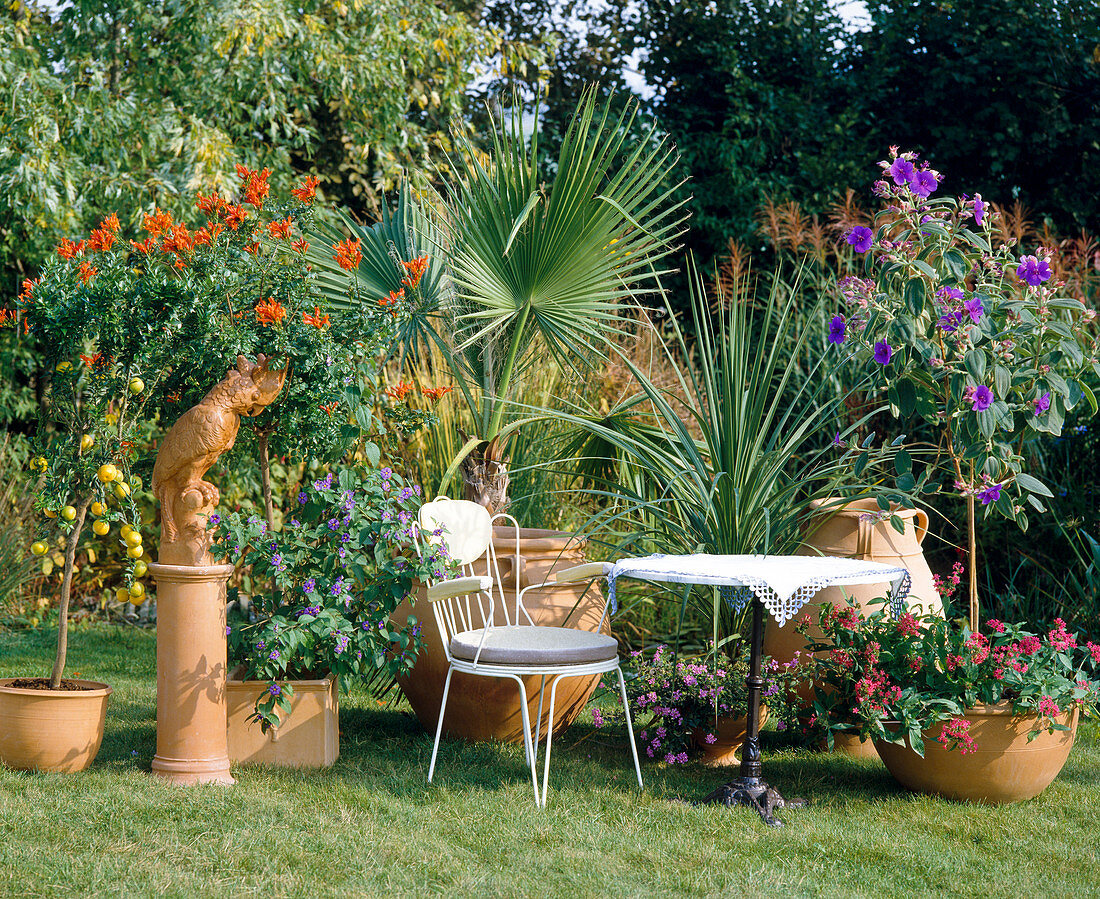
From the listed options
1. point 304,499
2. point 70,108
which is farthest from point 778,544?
point 70,108

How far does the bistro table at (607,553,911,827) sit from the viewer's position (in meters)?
2.88

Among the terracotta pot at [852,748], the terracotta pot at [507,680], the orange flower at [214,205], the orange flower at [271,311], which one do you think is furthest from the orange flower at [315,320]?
the terracotta pot at [852,748]

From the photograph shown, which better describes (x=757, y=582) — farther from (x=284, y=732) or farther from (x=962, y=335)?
(x=284, y=732)

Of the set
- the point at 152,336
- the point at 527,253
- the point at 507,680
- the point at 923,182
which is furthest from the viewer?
the point at 527,253

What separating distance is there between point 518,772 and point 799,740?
1.14 m

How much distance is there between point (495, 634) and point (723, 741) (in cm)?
91

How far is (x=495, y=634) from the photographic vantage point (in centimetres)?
347

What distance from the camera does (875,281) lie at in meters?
3.31

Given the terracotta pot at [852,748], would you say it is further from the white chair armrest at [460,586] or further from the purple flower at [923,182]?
the purple flower at [923,182]

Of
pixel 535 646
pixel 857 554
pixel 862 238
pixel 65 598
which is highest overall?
pixel 862 238

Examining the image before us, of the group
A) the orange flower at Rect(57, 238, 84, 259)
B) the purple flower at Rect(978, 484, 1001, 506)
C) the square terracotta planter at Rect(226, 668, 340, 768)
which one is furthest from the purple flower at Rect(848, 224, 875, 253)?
the orange flower at Rect(57, 238, 84, 259)

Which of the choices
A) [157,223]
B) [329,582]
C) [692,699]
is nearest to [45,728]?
[329,582]

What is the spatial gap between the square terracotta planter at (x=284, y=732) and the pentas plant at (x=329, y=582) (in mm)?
61

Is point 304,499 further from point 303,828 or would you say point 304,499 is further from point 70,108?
point 70,108
